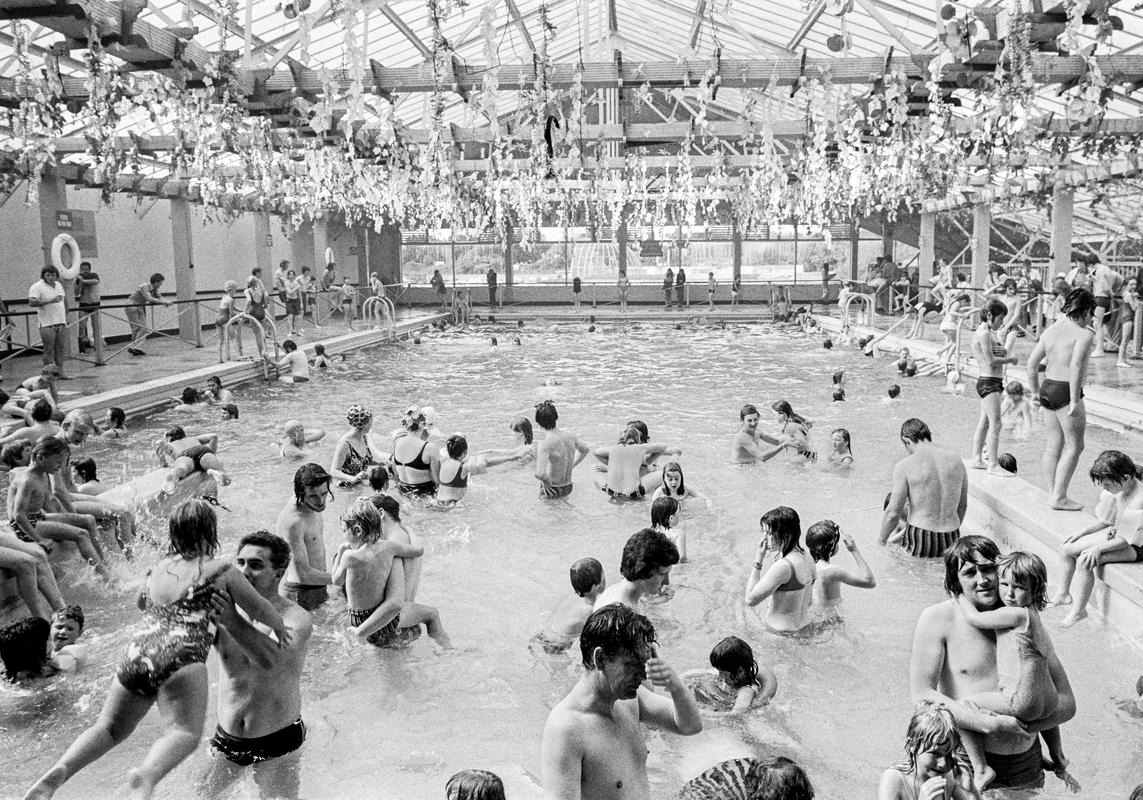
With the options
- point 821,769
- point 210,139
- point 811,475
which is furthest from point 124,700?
point 210,139

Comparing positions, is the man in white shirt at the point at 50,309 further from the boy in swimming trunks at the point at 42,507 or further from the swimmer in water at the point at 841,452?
the swimmer in water at the point at 841,452

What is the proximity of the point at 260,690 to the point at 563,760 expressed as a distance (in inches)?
62.2

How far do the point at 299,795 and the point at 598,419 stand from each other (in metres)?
9.04

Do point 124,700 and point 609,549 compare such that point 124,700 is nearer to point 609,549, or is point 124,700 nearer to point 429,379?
point 609,549

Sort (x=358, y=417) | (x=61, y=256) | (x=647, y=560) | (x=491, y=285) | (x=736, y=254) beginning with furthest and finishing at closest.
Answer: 1. (x=736, y=254)
2. (x=491, y=285)
3. (x=61, y=256)
4. (x=358, y=417)
5. (x=647, y=560)

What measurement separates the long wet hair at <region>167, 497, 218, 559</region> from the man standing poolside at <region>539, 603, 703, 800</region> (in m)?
1.61

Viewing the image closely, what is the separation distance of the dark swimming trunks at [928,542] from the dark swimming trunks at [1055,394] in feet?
3.45

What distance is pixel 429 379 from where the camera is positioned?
1642cm

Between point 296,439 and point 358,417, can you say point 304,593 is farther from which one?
point 296,439

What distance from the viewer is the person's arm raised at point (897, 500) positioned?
242 inches

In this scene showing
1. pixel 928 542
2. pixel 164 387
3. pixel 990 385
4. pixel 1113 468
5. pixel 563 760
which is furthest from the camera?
pixel 164 387

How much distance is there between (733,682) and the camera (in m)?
4.19

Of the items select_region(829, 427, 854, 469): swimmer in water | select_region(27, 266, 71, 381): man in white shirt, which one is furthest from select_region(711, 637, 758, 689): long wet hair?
select_region(27, 266, 71, 381): man in white shirt

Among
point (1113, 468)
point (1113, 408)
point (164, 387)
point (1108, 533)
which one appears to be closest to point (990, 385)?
point (1108, 533)
